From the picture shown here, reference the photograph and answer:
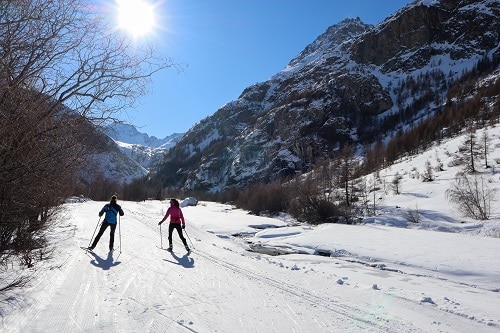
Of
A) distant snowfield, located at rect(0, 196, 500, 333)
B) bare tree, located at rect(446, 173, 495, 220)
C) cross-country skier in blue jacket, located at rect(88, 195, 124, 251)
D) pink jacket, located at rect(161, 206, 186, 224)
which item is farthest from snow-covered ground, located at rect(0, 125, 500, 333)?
bare tree, located at rect(446, 173, 495, 220)

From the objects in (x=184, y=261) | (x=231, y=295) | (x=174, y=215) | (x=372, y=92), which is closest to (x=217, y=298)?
(x=231, y=295)

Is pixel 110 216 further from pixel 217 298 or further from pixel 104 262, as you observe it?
pixel 217 298

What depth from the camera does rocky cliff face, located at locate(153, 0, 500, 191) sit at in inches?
5359

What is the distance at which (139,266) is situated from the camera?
8797 millimetres

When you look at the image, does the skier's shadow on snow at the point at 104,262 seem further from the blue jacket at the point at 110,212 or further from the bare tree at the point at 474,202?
the bare tree at the point at 474,202

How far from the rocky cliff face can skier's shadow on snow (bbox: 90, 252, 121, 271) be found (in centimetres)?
12227

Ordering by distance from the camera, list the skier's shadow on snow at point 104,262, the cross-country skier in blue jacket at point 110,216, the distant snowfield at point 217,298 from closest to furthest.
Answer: the distant snowfield at point 217,298 < the skier's shadow on snow at point 104,262 < the cross-country skier in blue jacket at point 110,216

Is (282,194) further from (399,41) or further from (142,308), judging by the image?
(399,41)

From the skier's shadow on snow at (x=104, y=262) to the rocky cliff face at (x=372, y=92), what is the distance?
122 meters

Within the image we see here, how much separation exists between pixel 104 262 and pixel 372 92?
507 ft

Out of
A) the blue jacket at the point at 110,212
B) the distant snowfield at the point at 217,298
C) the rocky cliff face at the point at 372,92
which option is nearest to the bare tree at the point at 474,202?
the distant snowfield at the point at 217,298

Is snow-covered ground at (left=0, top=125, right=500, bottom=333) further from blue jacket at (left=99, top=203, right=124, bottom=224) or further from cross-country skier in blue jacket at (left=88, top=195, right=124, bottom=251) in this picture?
blue jacket at (left=99, top=203, right=124, bottom=224)

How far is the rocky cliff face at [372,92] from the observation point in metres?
136

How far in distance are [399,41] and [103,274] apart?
624 feet
